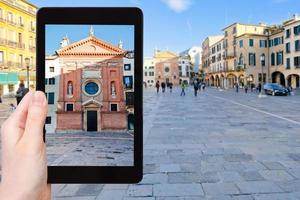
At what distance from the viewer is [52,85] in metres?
1.61

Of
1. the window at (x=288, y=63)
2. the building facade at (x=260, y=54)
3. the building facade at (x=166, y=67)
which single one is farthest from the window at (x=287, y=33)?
the building facade at (x=166, y=67)

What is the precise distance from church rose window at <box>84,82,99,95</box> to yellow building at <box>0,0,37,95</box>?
1646 inches

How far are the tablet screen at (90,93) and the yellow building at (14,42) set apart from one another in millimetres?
41758

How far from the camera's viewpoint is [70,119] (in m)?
1.67

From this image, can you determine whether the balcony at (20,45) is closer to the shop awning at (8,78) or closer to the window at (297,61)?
the shop awning at (8,78)

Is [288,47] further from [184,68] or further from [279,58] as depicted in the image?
[184,68]

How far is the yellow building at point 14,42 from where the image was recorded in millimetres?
42188

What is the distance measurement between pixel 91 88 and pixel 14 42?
4787 cm

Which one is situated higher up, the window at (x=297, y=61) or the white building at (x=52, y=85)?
the window at (x=297, y=61)

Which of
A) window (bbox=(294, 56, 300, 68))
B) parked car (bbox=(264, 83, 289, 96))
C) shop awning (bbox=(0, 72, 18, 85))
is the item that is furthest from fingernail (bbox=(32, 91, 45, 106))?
window (bbox=(294, 56, 300, 68))

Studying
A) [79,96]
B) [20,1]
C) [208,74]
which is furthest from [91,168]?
[208,74]

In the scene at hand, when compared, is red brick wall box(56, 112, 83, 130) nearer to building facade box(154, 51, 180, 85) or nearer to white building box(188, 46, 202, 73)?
building facade box(154, 51, 180, 85)

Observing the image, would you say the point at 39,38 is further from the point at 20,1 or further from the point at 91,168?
the point at 20,1

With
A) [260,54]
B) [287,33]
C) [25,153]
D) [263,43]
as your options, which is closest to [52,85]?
[25,153]
